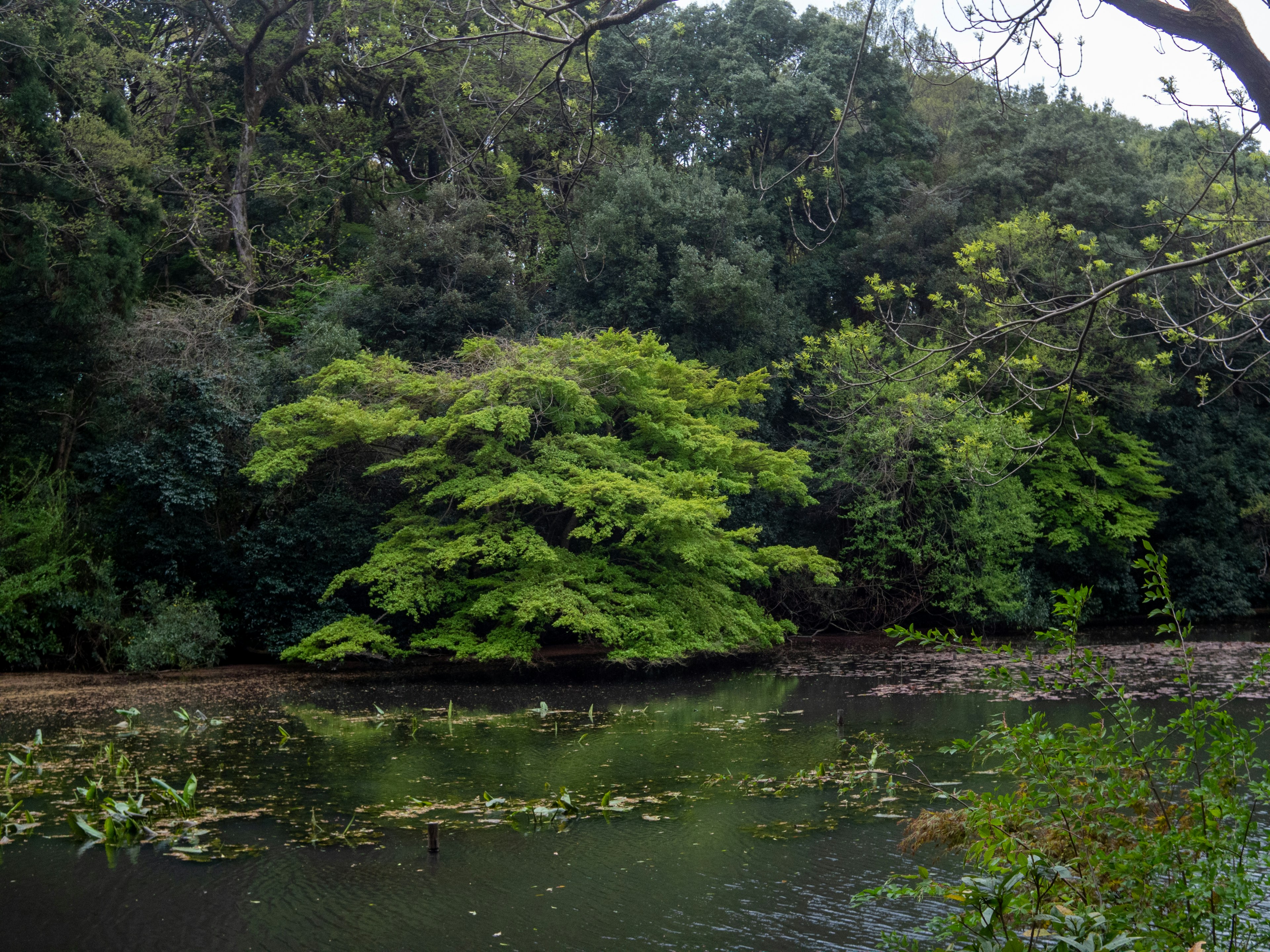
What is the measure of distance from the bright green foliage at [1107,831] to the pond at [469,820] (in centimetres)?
189

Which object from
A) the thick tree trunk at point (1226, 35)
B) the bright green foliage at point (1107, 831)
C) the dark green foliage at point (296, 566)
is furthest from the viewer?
the dark green foliage at point (296, 566)

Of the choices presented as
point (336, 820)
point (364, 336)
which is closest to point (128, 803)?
point (336, 820)

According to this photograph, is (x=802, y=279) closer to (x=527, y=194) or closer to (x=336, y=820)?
(x=527, y=194)

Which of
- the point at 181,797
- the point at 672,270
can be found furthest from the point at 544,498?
the point at 672,270

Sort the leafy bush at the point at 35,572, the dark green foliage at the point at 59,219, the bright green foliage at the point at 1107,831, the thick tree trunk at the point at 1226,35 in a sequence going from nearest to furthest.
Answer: the bright green foliage at the point at 1107,831 → the thick tree trunk at the point at 1226,35 → the leafy bush at the point at 35,572 → the dark green foliage at the point at 59,219

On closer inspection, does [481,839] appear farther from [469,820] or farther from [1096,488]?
[1096,488]

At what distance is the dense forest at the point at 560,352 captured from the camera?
42.6 feet

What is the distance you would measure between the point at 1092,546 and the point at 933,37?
15.8 metres

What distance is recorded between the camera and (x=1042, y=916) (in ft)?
11.6

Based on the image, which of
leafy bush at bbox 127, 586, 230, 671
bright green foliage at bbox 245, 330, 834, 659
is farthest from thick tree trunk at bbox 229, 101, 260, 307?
leafy bush at bbox 127, 586, 230, 671

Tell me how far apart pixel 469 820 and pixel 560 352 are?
28.0 ft

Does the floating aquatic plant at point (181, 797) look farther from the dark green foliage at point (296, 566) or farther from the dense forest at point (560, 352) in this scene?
the dark green foliage at point (296, 566)

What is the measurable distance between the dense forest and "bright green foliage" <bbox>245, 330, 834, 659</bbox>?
64mm

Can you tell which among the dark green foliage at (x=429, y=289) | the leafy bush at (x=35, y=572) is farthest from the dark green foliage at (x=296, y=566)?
the dark green foliage at (x=429, y=289)
